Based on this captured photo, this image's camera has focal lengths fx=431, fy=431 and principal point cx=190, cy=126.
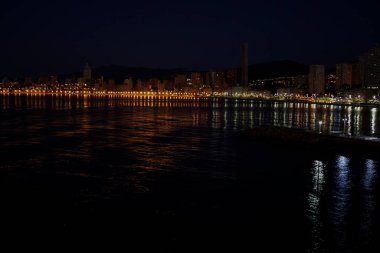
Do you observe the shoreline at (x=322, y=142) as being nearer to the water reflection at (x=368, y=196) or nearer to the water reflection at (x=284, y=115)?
the water reflection at (x=368, y=196)

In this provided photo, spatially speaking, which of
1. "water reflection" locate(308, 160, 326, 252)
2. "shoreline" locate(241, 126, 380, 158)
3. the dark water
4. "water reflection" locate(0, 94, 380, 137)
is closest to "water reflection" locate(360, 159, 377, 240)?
the dark water

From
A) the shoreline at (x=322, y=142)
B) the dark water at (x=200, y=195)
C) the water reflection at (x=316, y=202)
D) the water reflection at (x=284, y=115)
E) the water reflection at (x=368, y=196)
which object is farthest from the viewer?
the water reflection at (x=284, y=115)

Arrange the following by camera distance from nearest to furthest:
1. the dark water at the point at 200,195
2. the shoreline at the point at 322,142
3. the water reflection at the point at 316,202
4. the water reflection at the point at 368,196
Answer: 1. the water reflection at the point at 316,202
2. the dark water at the point at 200,195
3. the water reflection at the point at 368,196
4. the shoreline at the point at 322,142

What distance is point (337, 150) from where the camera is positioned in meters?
21.1

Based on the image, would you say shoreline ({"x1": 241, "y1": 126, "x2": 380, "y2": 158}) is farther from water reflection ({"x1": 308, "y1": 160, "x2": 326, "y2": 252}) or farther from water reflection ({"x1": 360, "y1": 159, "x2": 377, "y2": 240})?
water reflection ({"x1": 308, "y1": 160, "x2": 326, "y2": 252})

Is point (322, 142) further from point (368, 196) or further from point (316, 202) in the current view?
point (316, 202)

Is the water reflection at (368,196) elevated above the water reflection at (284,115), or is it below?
below

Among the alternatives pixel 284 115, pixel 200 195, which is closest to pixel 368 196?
pixel 200 195

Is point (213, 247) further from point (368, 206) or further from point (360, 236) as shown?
point (368, 206)

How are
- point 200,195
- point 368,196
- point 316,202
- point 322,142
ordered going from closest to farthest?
point 316,202 < point 200,195 < point 368,196 < point 322,142

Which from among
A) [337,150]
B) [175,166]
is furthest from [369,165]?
[175,166]

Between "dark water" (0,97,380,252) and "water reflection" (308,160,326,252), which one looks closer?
"water reflection" (308,160,326,252)

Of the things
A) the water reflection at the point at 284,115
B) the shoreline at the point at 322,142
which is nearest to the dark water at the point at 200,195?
the shoreline at the point at 322,142

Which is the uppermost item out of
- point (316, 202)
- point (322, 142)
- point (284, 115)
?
point (284, 115)
